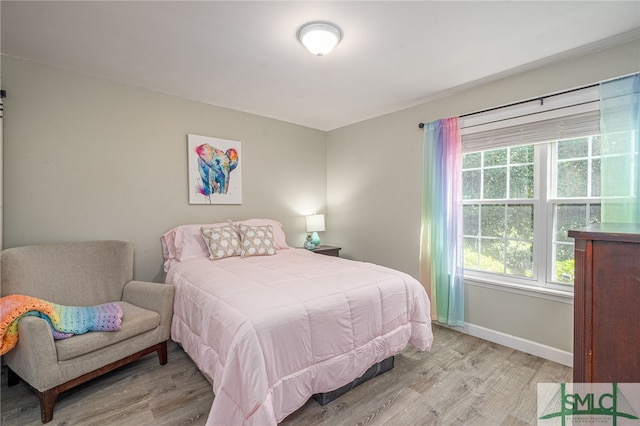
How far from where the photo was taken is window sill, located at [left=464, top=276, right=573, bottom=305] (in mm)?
2324

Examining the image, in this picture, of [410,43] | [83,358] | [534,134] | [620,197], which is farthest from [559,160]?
[83,358]

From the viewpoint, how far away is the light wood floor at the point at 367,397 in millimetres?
1689

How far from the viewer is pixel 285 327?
4.97ft

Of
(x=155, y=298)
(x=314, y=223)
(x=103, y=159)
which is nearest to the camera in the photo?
(x=155, y=298)

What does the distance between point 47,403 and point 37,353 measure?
1.04 feet

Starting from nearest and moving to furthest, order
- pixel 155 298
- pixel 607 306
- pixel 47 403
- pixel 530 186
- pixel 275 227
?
pixel 607 306 < pixel 47 403 < pixel 155 298 < pixel 530 186 < pixel 275 227

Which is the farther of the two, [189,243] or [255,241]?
[255,241]

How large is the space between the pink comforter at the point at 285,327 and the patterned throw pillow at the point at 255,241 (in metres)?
0.51

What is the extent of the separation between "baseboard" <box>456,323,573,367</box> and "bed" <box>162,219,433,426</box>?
3.10 ft

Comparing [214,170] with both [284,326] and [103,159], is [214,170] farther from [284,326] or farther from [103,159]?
[284,326]

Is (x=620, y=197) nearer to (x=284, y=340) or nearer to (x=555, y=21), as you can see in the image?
(x=555, y=21)

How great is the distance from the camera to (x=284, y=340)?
4.93 feet

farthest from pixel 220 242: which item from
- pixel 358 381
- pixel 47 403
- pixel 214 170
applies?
pixel 358 381

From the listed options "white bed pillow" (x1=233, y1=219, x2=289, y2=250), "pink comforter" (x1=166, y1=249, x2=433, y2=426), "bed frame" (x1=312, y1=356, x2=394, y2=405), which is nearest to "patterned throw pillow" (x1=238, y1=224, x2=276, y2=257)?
"white bed pillow" (x1=233, y1=219, x2=289, y2=250)
